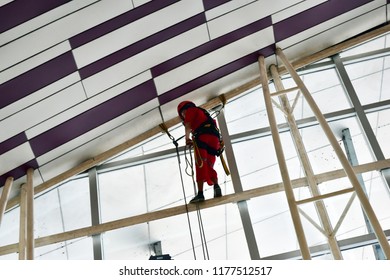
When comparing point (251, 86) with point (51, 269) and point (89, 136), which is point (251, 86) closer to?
point (89, 136)

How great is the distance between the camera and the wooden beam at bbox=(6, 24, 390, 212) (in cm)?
471

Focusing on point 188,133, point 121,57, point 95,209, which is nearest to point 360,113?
point 188,133

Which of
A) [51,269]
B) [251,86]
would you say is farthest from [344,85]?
[51,269]

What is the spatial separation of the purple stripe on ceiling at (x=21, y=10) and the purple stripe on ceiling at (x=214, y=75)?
158 cm

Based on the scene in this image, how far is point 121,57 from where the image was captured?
4.25 m

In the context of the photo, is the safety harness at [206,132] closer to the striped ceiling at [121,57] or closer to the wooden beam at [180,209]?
the wooden beam at [180,209]

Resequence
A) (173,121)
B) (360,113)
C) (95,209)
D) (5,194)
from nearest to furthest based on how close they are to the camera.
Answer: (5,194)
(95,209)
(360,113)
(173,121)

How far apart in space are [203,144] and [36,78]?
5.69ft

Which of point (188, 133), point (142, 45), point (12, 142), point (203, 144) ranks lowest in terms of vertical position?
point (203, 144)

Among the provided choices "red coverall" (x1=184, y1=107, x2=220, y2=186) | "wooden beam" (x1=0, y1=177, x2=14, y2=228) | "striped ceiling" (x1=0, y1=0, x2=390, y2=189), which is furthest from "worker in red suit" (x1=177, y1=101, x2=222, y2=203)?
"wooden beam" (x1=0, y1=177, x2=14, y2=228)

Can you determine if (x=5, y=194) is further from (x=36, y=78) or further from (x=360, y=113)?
(x=360, y=113)

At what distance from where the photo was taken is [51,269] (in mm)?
1695

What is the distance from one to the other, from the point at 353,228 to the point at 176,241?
173cm

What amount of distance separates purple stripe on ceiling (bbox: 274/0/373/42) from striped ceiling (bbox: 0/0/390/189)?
0.04ft
